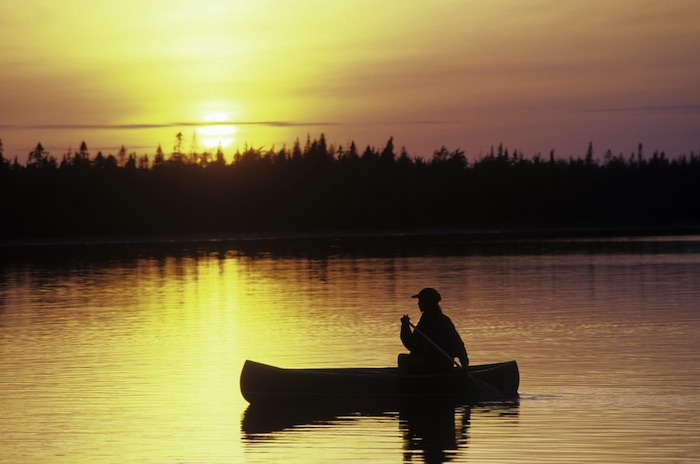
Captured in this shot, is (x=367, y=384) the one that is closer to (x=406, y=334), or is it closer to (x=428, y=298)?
(x=406, y=334)

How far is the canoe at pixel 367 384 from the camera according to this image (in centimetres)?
1967

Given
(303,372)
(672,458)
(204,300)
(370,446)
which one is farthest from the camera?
(204,300)

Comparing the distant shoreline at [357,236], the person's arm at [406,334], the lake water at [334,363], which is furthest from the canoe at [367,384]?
the distant shoreline at [357,236]

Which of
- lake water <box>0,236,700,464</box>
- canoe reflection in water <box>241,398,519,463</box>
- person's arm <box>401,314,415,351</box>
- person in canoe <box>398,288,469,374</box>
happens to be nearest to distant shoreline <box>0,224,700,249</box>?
lake water <box>0,236,700,464</box>

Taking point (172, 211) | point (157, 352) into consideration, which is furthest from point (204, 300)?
point (172, 211)

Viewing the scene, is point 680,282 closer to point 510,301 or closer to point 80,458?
point 510,301

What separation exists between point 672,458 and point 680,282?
3528 centimetres

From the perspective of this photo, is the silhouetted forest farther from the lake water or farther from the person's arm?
the person's arm

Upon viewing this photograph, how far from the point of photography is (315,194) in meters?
171

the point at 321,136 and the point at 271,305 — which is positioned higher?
the point at 321,136

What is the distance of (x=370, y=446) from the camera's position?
1644 cm

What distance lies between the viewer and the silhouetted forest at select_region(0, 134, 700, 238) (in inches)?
5861

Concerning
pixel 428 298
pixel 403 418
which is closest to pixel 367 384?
pixel 403 418

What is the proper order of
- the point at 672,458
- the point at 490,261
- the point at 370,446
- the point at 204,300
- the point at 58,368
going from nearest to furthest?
the point at 672,458 → the point at 370,446 → the point at 58,368 → the point at 204,300 → the point at 490,261
